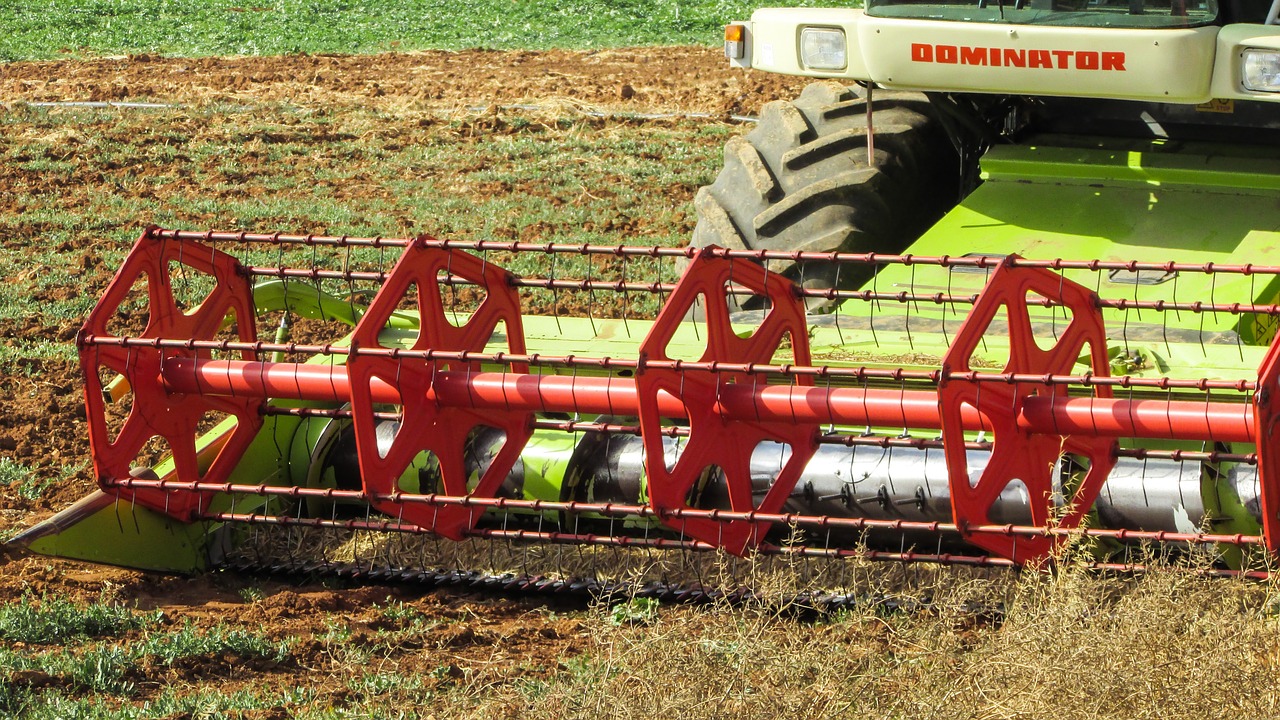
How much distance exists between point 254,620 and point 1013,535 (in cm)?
220

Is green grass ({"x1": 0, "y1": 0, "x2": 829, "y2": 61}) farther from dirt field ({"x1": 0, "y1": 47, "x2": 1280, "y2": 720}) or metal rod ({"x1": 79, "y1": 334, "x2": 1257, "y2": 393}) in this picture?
metal rod ({"x1": 79, "y1": 334, "x2": 1257, "y2": 393})

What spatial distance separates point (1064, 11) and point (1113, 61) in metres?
0.34

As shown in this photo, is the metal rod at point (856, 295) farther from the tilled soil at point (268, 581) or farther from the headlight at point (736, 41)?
the headlight at point (736, 41)

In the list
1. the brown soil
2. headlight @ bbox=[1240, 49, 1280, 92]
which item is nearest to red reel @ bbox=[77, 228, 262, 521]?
headlight @ bbox=[1240, 49, 1280, 92]

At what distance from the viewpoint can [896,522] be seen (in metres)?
4.58

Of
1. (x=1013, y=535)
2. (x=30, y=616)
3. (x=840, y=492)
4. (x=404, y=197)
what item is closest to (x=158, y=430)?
(x=30, y=616)

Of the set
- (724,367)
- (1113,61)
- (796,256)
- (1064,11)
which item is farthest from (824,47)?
(724,367)

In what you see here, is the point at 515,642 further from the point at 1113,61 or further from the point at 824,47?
the point at 1113,61

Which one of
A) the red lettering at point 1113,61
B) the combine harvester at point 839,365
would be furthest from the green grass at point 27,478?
the red lettering at point 1113,61

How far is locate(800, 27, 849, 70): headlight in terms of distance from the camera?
6172mm

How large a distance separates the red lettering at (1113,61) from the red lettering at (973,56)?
A: 43cm

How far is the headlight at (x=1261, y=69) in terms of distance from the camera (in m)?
5.39

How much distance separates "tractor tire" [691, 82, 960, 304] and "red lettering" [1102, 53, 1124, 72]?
3.52 feet

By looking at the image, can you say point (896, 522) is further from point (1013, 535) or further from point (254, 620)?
point (254, 620)
